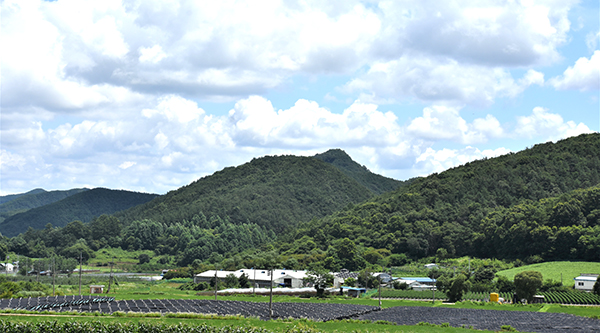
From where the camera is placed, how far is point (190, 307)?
67875mm

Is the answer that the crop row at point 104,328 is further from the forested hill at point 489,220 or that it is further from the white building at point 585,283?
the forested hill at point 489,220

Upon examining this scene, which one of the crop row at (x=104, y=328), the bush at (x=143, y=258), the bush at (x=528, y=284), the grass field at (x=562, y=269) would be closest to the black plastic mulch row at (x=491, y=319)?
the bush at (x=528, y=284)

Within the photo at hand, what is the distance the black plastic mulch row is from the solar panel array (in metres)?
4.91

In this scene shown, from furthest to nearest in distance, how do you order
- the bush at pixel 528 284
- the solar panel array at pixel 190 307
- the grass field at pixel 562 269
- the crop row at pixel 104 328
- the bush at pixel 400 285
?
1. the bush at pixel 400 285
2. the grass field at pixel 562 269
3. the bush at pixel 528 284
4. the solar panel array at pixel 190 307
5. the crop row at pixel 104 328

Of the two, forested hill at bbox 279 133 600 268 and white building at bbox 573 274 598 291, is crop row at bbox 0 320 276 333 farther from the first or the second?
forested hill at bbox 279 133 600 268

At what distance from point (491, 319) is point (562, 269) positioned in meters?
66.0

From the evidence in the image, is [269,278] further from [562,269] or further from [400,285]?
[562,269]

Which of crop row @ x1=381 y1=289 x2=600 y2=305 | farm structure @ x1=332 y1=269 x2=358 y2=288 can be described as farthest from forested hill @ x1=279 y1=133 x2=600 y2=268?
crop row @ x1=381 y1=289 x2=600 y2=305

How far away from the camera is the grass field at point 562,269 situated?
113062mm

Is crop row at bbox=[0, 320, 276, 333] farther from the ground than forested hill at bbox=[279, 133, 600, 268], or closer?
closer

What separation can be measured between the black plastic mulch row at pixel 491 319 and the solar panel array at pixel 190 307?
193 inches

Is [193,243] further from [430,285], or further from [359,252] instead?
[430,285]

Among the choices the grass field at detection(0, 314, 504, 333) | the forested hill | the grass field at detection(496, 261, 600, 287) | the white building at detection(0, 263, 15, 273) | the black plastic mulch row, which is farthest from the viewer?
the white building at detection(0, 263, 15, 273)

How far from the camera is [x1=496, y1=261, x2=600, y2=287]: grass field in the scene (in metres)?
113
